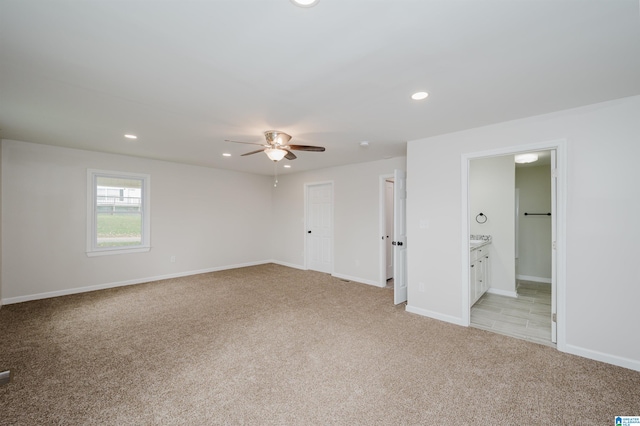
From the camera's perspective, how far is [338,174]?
6016 millimetres

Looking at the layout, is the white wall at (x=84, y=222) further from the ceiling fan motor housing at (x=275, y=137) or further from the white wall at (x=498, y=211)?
the white wall at (x=498, y=211)

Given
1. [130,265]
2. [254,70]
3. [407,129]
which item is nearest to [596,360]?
[407,129]

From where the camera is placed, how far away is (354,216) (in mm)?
5723

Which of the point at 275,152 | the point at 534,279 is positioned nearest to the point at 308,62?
the point at 275,152

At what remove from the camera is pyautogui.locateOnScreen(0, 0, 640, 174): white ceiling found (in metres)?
1.46

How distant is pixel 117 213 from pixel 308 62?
5082 millimetres

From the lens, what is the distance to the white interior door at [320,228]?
20.7ft

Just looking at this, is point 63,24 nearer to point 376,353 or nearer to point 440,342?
point 376,353

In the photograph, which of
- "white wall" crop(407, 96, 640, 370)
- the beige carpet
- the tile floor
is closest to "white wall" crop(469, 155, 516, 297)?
the tile floor

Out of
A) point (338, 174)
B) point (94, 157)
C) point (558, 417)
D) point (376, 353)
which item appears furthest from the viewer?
point (338, 174)

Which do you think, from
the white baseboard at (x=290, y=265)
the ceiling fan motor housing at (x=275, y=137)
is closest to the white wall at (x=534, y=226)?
the white baseboard at (x=290, y=265)

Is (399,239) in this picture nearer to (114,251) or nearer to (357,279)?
(357,279)

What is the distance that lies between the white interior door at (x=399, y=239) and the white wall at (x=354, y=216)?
785 mm

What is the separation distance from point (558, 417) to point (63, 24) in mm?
4042
